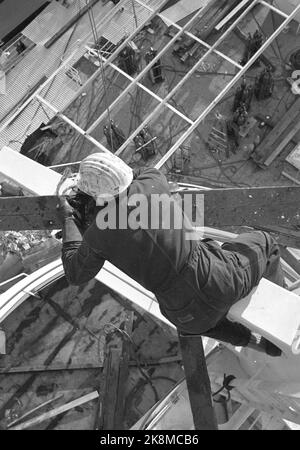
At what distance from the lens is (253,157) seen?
1124 centimetres

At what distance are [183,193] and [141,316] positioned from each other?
2.99m

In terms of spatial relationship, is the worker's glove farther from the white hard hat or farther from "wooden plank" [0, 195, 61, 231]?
the white hard hat

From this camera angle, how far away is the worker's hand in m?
4.63

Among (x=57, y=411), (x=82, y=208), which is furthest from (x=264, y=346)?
(x=57, y=411)

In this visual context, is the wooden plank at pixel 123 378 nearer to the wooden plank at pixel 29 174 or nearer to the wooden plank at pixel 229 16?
the wooden plank at pixel 29 174

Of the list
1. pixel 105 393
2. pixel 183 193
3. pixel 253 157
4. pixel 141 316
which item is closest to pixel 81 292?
pixel 141 316

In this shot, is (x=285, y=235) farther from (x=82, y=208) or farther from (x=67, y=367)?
(x=82, y=208)

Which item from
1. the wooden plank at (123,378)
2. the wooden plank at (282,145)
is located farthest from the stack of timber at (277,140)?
the wooden plank at (123,378)

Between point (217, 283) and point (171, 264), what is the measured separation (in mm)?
462

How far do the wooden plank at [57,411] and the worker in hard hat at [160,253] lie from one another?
2495mm

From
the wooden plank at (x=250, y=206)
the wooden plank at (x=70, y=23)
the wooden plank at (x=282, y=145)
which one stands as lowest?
the wooden plank at (x=250, y=206)

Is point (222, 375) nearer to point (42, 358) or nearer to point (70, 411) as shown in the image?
point (70, 411)

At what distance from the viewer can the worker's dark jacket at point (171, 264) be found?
4.10 m

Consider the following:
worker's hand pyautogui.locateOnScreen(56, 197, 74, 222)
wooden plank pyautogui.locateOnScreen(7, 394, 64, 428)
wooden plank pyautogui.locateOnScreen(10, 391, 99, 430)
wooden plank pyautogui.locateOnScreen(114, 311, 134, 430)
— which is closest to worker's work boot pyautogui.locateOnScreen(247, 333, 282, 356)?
worker's hand pyautogui.locateOnScreen(56, 197, 74, 222)
